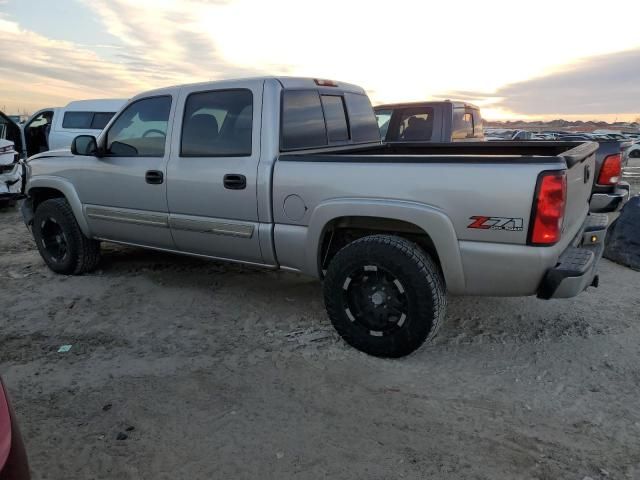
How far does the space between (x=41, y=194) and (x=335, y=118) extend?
3.36 metres

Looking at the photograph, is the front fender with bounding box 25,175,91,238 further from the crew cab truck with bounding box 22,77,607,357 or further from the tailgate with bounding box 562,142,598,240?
the tailgate with bounding box 562,142,598,240

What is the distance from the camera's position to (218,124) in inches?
164

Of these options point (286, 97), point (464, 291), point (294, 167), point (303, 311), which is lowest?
point (303, 311)

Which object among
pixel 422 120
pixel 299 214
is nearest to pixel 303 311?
pixel 299 214

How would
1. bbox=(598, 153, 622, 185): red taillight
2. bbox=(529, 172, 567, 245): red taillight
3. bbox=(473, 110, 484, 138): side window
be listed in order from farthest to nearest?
bbox=(473, 110, 484, 138): side window → bbox=(598, 153, 622, 185): red taillight → bbox=(529, 172, 567, 245): red taillight

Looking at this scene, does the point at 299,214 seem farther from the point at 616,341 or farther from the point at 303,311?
the point at 616,341

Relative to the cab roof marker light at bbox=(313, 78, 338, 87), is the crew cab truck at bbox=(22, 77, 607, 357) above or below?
below

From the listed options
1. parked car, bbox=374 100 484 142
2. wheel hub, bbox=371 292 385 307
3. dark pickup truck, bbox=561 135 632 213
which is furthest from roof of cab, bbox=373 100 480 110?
wheel hub, bbox=371 292 385 307

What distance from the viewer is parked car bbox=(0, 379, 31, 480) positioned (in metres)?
1.54

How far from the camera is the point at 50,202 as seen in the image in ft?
17.6

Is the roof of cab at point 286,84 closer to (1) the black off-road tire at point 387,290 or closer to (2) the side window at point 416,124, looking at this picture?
(1) the black off-road tire at point 387,290

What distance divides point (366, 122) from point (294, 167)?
5.22 feet

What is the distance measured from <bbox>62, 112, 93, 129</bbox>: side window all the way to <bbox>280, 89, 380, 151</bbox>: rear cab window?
8864 millimetres

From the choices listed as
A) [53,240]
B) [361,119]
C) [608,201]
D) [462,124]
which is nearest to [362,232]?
[361,119]
